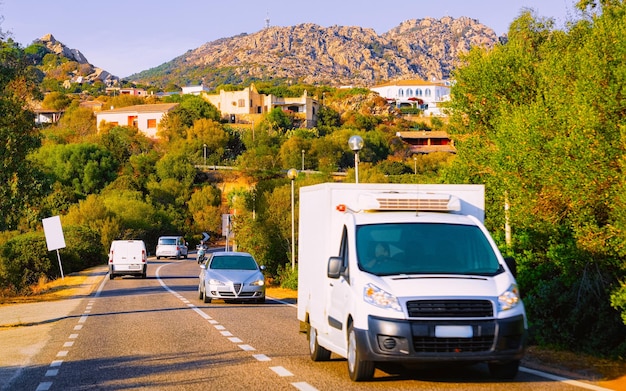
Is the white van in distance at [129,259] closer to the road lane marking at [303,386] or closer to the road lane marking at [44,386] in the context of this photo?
the road lane marking at [44,386]

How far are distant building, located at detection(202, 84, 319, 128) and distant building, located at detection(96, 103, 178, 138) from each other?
14.8 metres

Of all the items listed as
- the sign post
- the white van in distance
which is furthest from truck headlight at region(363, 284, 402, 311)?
the sign post

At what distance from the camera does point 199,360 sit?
14367 millimetres

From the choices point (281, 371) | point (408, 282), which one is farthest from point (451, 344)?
point (281, 371)

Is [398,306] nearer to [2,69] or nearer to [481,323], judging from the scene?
[481,323]

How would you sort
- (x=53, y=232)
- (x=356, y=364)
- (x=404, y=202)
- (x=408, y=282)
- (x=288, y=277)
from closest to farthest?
1. (x=408, y=282)
2. (x=356, y=364)
3. (x=404, y=202)
4. (x=288, y=277)
5. (x=53, y=232)

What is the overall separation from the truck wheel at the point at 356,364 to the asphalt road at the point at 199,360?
137 mm

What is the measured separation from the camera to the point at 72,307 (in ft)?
94.7

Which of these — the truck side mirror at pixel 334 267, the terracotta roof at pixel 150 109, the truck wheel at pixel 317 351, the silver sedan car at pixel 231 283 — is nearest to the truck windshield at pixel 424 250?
the truck side mirror at pixel 334 267

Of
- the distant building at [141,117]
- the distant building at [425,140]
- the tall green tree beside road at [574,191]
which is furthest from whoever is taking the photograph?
the distant building at [141,117]

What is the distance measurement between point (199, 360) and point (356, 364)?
11.9 ft

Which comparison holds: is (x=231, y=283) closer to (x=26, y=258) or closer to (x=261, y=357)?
(x=261, y=357)

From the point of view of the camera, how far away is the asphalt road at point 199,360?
11766 mm

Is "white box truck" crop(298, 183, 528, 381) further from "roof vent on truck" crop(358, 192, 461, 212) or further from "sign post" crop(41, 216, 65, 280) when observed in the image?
"sign post" crop(41, 216, 65, 280)
